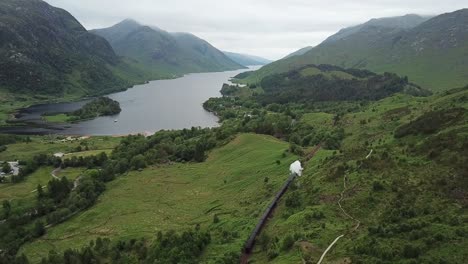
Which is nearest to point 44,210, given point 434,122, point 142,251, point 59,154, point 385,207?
point 142,251

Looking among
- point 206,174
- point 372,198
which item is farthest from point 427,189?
point 206,174

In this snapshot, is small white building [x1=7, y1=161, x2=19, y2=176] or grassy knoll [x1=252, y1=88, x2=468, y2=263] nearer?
grassy knoll [x1=252, y1=88, x2=468, y2=263]

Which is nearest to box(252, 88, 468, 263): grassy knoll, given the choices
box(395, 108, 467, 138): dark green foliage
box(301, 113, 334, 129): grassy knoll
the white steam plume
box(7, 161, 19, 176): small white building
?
box(395, 108, 467, 138): dark green foliage

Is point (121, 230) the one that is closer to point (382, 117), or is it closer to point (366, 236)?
point (366, 236)

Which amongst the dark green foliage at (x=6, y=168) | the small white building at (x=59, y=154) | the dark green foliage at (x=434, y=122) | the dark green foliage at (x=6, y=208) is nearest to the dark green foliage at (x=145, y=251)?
the dark green foliage at (x=6, y=208)

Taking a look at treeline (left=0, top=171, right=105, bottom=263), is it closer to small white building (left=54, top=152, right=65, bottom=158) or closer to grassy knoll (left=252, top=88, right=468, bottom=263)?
small white building (left=54, top=152, right=65, bottom=158)

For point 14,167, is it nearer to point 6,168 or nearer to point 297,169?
point 6,168
